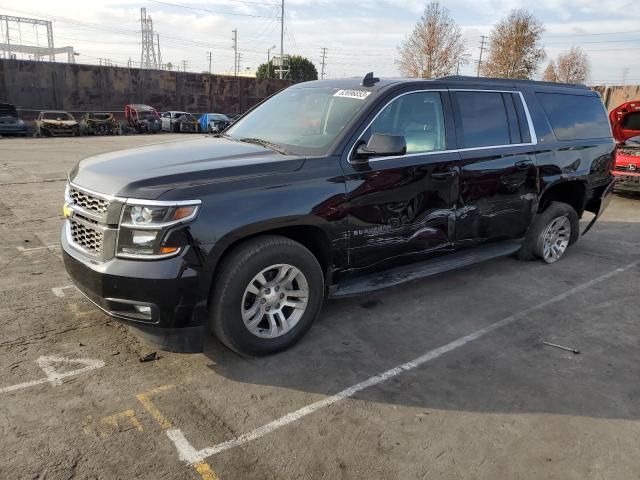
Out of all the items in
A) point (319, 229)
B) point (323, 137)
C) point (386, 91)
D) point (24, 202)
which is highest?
point (386, 91)

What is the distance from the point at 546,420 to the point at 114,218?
2882mm

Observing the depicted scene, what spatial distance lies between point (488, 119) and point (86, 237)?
12.2 feet

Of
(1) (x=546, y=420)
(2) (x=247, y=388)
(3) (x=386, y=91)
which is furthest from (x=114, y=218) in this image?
(1) (x=546, y=420)

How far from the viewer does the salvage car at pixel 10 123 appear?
2486cm

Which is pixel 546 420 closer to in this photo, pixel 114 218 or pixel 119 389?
pixel 119 389

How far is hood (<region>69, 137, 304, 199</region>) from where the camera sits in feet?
10.4

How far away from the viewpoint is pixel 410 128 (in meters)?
4.28

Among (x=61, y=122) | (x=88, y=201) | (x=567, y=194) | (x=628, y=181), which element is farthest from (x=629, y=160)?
(x=61, y=122)

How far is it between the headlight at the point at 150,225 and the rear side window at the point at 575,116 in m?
4.25

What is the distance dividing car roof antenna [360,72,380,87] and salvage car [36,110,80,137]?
26.2 meters

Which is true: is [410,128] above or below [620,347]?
above

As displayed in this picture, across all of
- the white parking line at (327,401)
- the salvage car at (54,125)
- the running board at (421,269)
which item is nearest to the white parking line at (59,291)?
the white parking line at (327,401)

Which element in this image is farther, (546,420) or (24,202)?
(24,202)

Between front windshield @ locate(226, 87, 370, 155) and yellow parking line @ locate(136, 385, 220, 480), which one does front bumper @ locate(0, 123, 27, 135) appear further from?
yellow parking line @ locate(136, 385, 220, 480)
